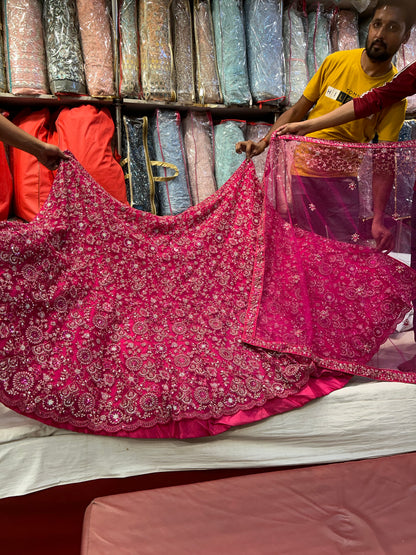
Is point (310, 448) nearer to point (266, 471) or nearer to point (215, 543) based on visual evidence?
point (266, 471)

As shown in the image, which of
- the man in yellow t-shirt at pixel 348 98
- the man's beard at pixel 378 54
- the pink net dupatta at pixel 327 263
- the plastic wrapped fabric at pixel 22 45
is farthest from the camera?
the plastic wrapped fabric at pixel 22 45

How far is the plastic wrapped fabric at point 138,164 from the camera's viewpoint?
6.60 ft

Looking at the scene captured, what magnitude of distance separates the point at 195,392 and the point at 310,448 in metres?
0.41

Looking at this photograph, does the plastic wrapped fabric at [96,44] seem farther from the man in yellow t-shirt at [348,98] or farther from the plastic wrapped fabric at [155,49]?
the man in yellow t-shirt at [348,98]

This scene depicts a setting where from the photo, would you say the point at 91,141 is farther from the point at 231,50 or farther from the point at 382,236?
the point at 382,236

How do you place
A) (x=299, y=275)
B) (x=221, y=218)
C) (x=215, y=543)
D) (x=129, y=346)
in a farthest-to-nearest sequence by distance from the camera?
1. (x=221, y=218)
2. (x=299, y=275)
3. (x=129, y=346)
4. (x=215, y=543)

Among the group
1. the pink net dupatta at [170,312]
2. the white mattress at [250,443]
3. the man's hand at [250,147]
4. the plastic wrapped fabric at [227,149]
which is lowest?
the white mattress at [250,443]

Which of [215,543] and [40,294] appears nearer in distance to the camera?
[215,543]

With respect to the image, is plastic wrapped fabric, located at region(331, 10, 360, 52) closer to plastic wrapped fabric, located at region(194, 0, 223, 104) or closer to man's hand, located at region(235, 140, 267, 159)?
plastic wrapped fabric, located at region(194, 0, 223, 104)

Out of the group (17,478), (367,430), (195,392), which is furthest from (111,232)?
(367,430)

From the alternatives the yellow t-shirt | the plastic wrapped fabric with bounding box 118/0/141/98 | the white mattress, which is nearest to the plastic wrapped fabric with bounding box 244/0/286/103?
the yellow t-shirt

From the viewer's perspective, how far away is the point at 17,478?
0.93m

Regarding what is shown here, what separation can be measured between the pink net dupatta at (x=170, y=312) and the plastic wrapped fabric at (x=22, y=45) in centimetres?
82

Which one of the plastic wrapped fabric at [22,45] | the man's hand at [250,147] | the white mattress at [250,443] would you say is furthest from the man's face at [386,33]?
the plastic wrapped fabric at [22,45]
